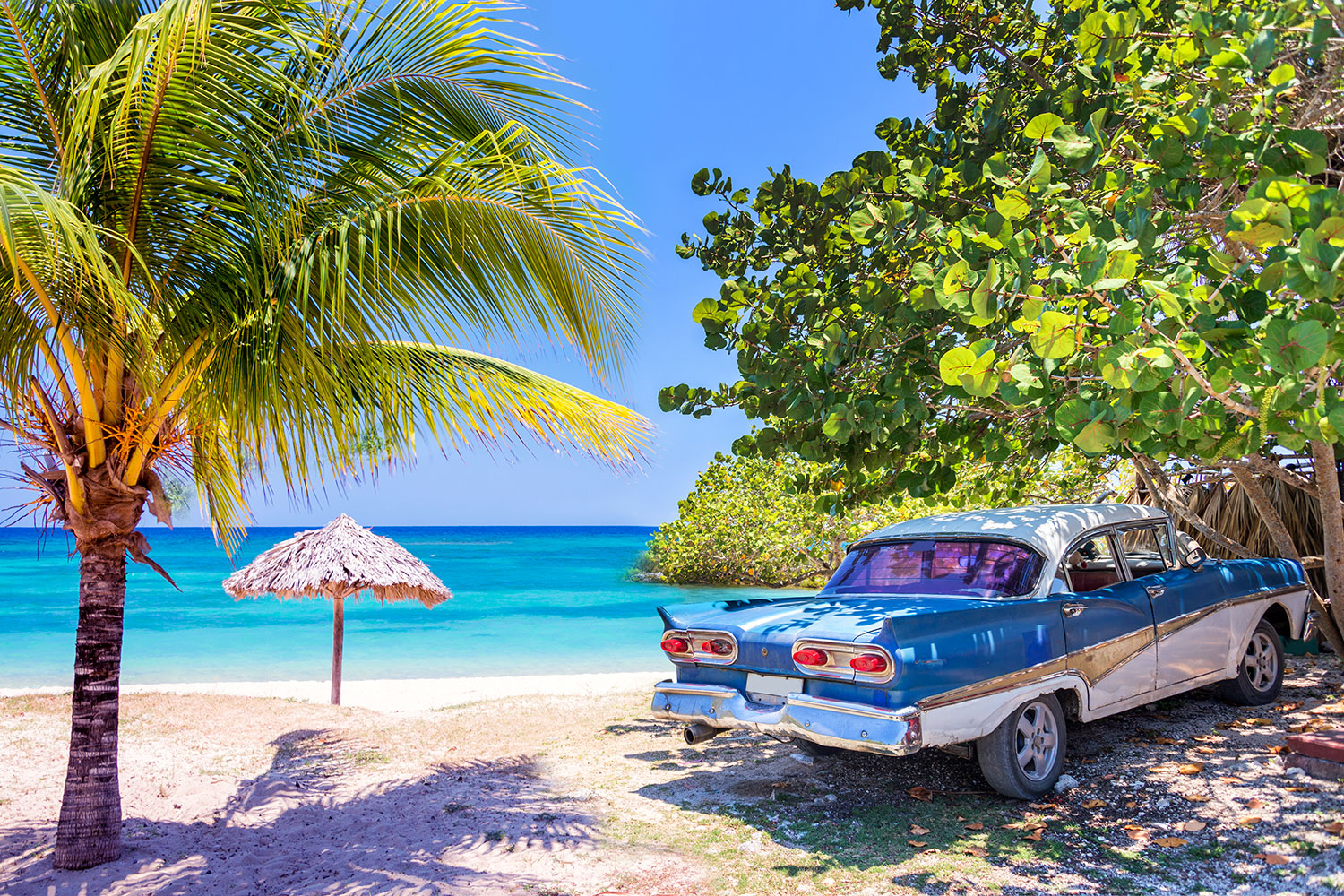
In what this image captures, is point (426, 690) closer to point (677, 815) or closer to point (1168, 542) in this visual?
point (677, 815)

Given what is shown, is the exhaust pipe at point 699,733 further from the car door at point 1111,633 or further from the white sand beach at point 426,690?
the white sand beach at point 426,690

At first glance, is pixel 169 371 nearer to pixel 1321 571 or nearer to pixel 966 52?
pixel 966 52

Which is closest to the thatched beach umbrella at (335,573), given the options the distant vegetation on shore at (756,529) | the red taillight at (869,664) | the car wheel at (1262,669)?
the red taillight at (869,664)

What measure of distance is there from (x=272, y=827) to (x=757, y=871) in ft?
10.3

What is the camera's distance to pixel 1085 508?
20.0 ft

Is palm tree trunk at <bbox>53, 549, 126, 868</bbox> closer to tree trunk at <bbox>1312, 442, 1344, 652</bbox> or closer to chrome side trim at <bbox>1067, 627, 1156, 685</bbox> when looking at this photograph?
chrome side trim at <bbox>1067, 627, 1156, 685</bbox>

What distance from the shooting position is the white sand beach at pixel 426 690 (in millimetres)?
11500

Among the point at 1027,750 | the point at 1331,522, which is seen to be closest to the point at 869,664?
the point at 1027,750

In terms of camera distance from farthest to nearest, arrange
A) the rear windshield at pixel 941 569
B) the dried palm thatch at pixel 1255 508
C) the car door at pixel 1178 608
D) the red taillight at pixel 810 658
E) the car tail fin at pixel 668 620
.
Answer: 1. the dried palm thatch at pixel 1255 508
2. the car door at pixel 1178 608
3. the car tail fin at pixel 668 620
4. the rear windshield at pixel 941 569
5. the red taillight at pixel 810 658

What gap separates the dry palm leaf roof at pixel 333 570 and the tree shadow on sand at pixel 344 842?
396 centimetres

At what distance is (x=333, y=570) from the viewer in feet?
33.7

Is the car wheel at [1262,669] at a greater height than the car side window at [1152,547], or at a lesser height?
lesser

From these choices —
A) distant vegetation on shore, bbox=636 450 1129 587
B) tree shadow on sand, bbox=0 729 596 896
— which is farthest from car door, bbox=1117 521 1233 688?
distant vegetation on shore, bbox=636 450 1129 587

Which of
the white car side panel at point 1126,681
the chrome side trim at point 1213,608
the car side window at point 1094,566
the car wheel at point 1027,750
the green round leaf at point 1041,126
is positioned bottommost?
the car wheel at point 1027,750
